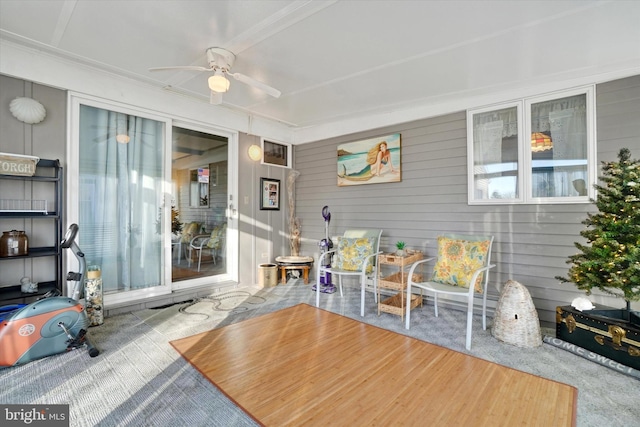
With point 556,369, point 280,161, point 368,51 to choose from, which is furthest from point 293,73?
point 556,369

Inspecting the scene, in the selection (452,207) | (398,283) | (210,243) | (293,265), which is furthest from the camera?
(293,265)

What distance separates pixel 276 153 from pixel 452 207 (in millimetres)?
3002

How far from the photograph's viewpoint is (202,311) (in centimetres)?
356

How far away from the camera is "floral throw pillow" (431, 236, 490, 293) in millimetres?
3092

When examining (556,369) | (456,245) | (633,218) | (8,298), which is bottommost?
(556,369)

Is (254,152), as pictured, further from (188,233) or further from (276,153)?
(188,233)

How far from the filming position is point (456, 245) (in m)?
3.30

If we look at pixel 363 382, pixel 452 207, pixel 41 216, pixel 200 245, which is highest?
pixel 452 207

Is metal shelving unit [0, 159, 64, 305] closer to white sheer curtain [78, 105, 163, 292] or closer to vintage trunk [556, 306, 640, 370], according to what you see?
white sheer curtain [78, 105, 163, 292]

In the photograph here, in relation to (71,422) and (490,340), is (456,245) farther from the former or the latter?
(71,422)

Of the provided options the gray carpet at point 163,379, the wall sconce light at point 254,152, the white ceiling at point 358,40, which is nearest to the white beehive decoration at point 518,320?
the gray carpet at point 163,379

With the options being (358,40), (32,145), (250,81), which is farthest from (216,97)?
(32,145)

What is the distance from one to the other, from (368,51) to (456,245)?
2.19 meters

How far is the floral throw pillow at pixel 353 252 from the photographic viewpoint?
394 centimetres
